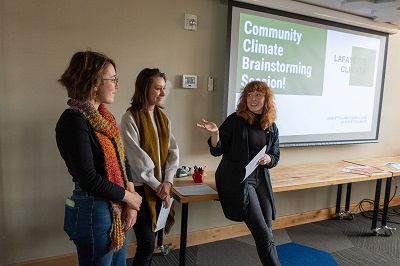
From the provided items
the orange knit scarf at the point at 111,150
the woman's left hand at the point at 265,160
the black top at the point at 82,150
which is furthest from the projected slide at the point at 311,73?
the black top at the point at 82,150

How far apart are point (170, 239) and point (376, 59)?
9.82 feet

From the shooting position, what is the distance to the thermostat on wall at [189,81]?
261 centimetres

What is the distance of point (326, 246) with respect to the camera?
2.96 metres

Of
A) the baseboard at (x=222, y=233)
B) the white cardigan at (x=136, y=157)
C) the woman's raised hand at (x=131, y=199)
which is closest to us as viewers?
the woman's raised hand at (x=131, y=199)

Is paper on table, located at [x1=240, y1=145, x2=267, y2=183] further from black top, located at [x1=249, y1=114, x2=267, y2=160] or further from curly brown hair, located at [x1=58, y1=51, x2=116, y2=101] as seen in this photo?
curly brown hair, located at [x1=58, y1=51, x2=116, y2=101]

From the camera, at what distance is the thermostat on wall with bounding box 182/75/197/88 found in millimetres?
2613

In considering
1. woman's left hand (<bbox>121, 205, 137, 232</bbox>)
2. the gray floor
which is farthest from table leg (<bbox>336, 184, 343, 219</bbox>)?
woman's left hand (<bbox>121, 205, 137, 232</bbox>)

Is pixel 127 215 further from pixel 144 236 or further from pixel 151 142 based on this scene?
pixel 151 142

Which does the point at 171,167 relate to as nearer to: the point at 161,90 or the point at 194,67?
the point at 161,90

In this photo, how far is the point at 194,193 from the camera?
2217 millimetres

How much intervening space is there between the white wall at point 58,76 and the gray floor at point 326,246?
28cm

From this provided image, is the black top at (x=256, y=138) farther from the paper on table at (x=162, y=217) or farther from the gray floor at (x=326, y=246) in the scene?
the gray floor at (x=326, y=246)

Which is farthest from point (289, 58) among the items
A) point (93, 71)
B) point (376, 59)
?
point (93, 71)

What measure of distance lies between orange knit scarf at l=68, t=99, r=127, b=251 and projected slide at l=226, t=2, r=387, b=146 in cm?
152
